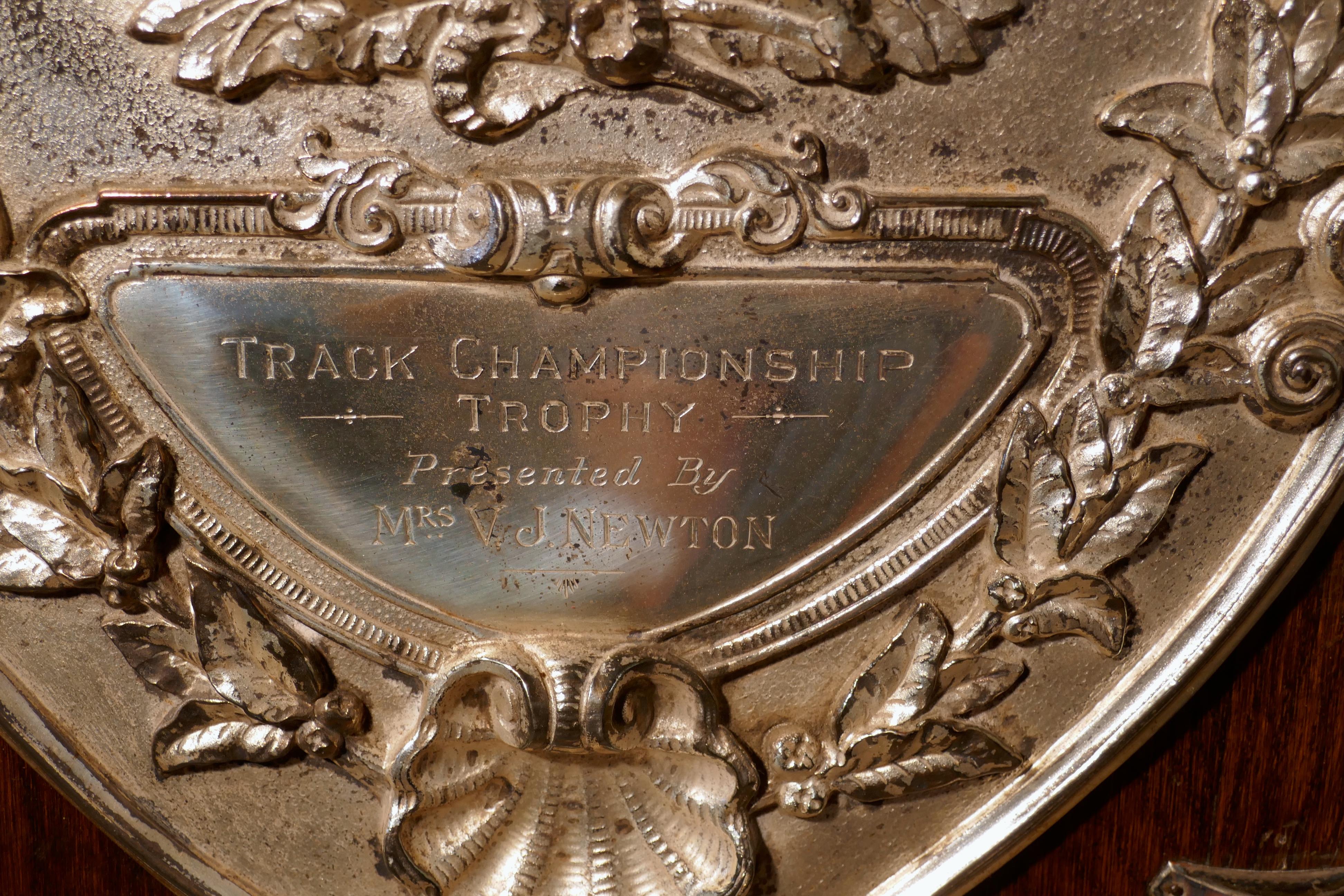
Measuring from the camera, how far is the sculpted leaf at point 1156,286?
81cm

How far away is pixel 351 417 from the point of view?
85cm

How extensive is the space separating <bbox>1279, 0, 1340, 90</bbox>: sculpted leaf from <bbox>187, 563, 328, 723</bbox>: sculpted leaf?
955 millimetres

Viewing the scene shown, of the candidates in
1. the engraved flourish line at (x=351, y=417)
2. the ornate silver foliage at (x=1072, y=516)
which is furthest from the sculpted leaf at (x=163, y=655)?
the ornate silver foliage at (x=1072, y=516)

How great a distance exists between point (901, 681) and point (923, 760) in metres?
0.08

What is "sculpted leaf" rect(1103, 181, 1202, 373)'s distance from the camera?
2.66 feet

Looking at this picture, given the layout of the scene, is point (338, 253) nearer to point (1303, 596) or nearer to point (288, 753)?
point (288, 753)

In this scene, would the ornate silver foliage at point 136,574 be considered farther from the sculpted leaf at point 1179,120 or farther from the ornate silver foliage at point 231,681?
the sculpted leaf at point 1179,120

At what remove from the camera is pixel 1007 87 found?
79 centimetres

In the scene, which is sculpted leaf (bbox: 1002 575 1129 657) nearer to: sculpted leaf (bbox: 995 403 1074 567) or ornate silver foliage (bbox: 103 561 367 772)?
sculpted leaf (bbox: 995 403 1074 567)

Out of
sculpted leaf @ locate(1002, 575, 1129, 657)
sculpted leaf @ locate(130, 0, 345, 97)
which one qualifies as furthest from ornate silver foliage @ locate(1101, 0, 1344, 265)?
sculpted leaf @ locate(130, 0, 345, 97)

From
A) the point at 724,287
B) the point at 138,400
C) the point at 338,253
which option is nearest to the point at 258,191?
the point at 338,253

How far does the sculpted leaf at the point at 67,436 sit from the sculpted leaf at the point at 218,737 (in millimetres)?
212

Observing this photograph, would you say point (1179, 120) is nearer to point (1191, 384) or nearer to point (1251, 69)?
point (1251, 69)

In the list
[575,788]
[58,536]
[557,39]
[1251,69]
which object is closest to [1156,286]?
[1251,69]
